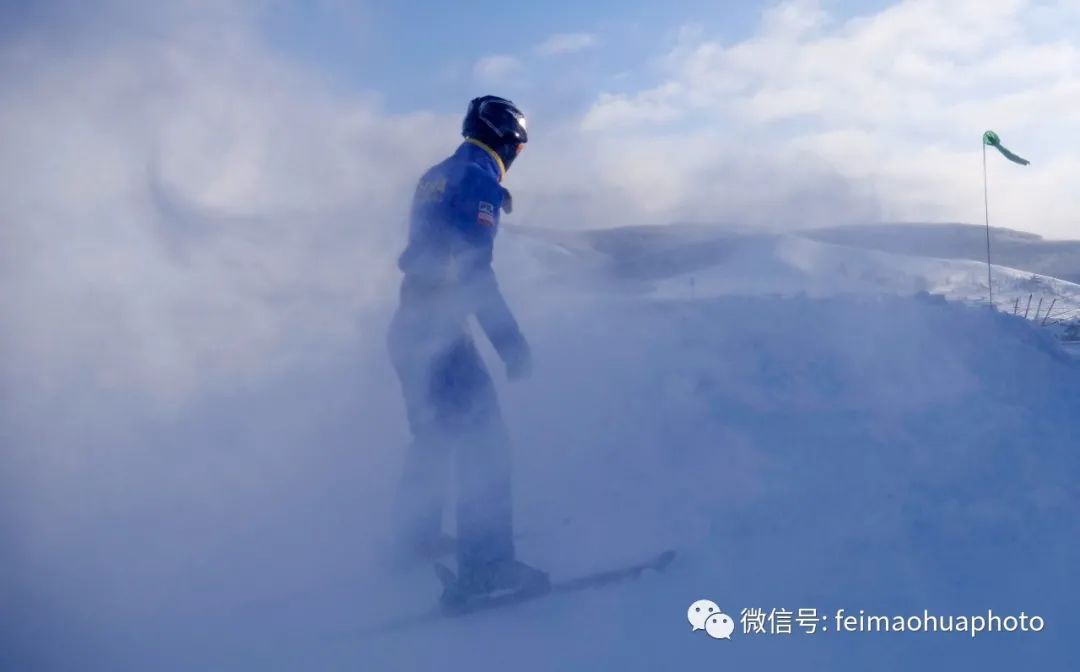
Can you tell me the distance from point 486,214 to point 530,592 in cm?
150

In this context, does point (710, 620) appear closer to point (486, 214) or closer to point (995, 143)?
point (486, 214)

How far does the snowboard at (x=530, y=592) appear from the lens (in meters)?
3.42

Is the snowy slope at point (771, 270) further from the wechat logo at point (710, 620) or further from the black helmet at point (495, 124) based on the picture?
the wechat logo at point (710, 620)

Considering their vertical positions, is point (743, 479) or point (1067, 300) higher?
point (1067, 300)

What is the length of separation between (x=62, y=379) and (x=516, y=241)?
25.1ft

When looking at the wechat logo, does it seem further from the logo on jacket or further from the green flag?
the green flag

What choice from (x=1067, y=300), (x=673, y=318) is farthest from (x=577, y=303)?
(x=1067, y=300)

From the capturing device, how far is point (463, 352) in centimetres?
384

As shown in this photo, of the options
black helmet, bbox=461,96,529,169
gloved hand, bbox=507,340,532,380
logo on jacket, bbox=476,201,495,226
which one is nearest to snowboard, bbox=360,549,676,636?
gloved hand, bbox=507,340,532,380

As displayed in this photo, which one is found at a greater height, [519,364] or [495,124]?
[495,124]

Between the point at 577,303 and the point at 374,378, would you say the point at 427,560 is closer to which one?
the point at 374,378

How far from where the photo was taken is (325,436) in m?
5.00

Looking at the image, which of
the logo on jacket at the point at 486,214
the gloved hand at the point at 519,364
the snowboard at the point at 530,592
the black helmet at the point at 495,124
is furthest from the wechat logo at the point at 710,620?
the black helmet at the point at 495,124

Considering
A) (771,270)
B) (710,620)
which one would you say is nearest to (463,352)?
(710,620)
